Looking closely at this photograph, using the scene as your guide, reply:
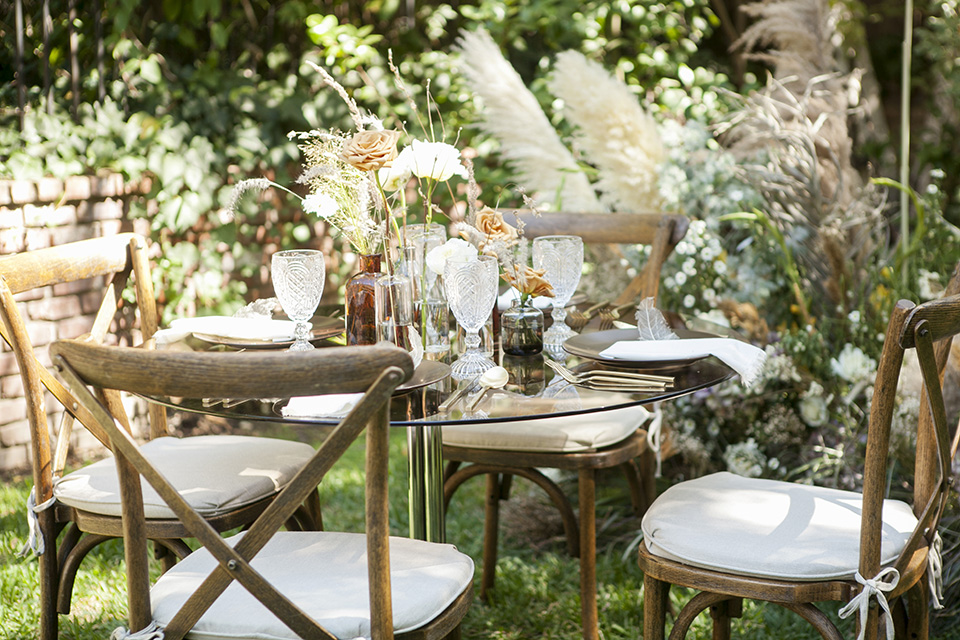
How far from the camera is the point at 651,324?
179 centimetres

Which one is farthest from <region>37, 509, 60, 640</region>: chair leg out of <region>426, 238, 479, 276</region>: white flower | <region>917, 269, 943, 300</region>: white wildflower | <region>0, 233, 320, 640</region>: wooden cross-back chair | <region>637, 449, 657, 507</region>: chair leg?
<region>917, 269, 943, 300</region>: white wildflower

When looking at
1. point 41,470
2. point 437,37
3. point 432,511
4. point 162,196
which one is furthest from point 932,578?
point 437,37

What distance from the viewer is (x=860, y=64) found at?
14.7ft

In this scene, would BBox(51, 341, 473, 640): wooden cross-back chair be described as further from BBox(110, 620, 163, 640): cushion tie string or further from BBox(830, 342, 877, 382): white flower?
BBox(830, 342, 877, 382): white flower

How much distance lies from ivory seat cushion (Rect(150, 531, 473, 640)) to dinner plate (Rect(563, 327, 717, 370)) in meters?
0.46

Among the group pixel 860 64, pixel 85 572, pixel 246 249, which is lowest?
pixel 85 572

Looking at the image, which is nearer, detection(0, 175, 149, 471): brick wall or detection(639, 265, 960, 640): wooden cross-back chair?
detection(639, 265, 960, 640): wooden cross-back chair

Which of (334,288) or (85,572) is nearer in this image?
(85,572)

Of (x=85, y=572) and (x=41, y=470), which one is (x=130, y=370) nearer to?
(x=41, y=470)

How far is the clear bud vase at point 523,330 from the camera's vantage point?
70.5 inches

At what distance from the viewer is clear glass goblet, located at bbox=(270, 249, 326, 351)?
169cm

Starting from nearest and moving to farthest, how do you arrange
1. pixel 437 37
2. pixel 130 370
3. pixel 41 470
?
pixel 130 370, pixel 41 470, pixel 437 37

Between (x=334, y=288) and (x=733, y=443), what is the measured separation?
2054 mm

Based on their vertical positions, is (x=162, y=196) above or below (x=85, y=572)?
above
